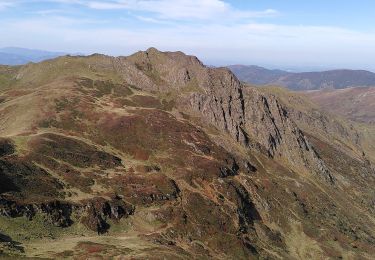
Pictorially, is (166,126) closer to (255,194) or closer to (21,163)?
(255,194)

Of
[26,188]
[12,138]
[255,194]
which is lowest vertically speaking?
[255,194]

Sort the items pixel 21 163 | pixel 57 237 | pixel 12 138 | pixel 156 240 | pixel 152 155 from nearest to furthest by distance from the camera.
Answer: pixel 57 237
pixel 156 240
pixel 21 163
pixel 12 138
pixel 152 155

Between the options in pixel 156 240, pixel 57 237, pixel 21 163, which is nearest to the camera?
pixel 57 237

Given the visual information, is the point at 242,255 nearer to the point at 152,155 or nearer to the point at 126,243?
the point at 126,243

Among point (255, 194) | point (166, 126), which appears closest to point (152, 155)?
point (166, 126)

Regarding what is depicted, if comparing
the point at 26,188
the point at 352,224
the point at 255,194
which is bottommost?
the point at 352,224

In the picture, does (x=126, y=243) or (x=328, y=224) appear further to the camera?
(x=328, y=224)

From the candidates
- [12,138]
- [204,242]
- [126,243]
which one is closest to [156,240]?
[126,243]

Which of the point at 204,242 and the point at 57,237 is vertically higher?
the point at 57,237

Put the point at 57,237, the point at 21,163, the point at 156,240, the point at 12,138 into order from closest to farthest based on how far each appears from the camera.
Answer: the point at 57,237
the point at 156,240
the point at 21,163
the point at 12,138
